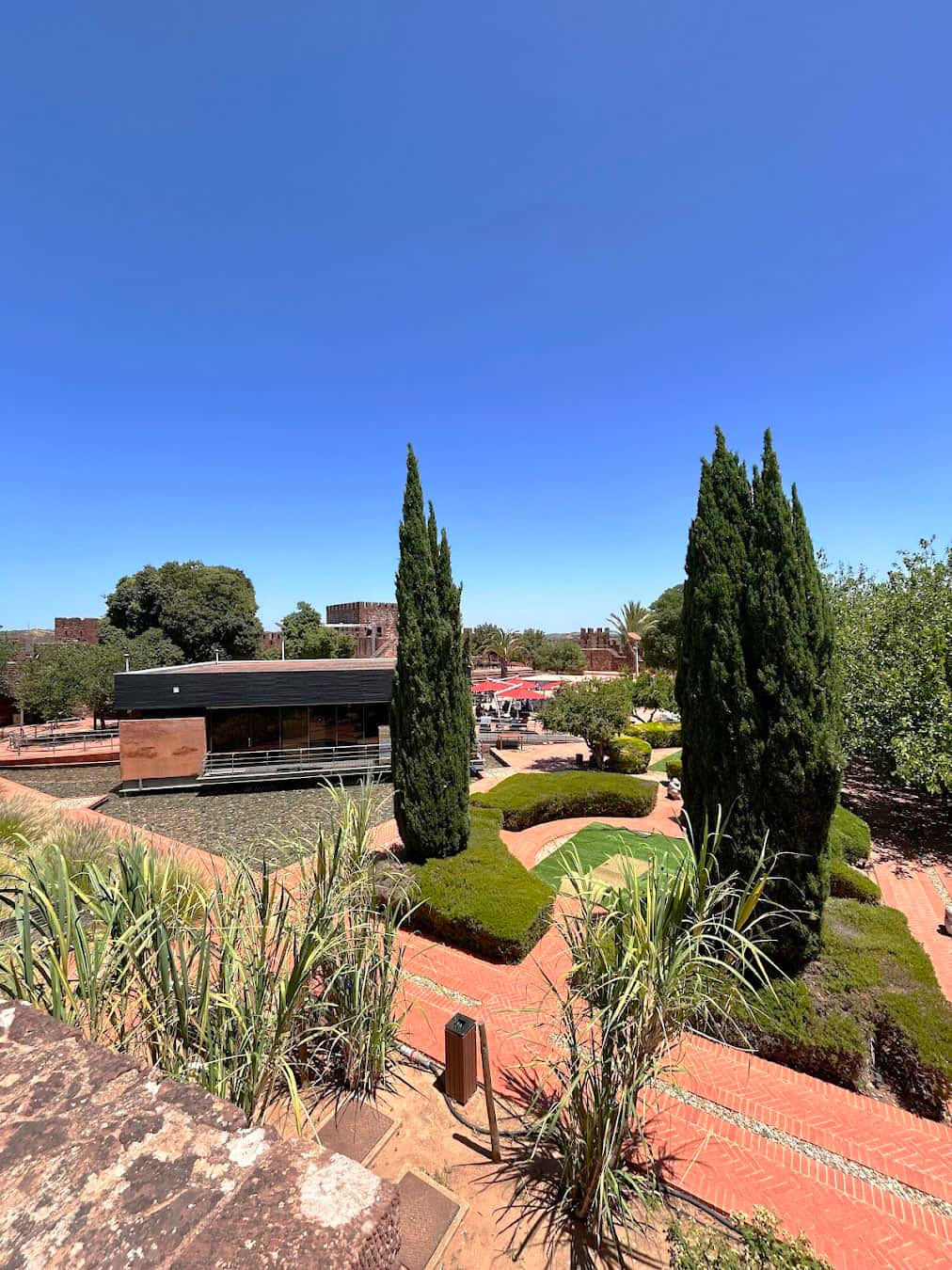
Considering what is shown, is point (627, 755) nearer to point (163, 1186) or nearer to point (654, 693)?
point (654, 693)

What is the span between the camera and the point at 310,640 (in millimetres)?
46531

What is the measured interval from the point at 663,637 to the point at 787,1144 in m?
42.3

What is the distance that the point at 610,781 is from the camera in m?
14.6

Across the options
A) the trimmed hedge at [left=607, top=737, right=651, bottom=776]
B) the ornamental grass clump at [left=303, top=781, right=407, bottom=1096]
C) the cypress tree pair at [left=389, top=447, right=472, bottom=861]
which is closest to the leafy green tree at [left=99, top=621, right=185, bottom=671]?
the trimmed hedge at [left=607, top=737, right=651, bottom=776]

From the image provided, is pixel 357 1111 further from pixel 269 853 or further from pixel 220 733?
pixel 220 733

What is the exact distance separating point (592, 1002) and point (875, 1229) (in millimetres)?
2934

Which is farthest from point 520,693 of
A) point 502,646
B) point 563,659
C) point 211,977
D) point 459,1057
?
point 502,646

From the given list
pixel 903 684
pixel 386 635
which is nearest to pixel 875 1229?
pixel 903 684

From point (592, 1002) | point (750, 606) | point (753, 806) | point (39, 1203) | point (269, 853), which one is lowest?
point (269, 853)

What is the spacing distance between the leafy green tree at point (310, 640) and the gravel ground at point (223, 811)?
27286 millimetres

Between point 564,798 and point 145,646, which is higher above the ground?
point 145,646

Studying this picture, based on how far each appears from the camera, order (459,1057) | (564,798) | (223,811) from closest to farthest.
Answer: (459,1057) < (564,798) < (223,811)

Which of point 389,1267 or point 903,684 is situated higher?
point 903,684

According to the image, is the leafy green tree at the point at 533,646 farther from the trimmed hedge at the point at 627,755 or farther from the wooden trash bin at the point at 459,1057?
the wooden trash bin at the point at 459,1057
